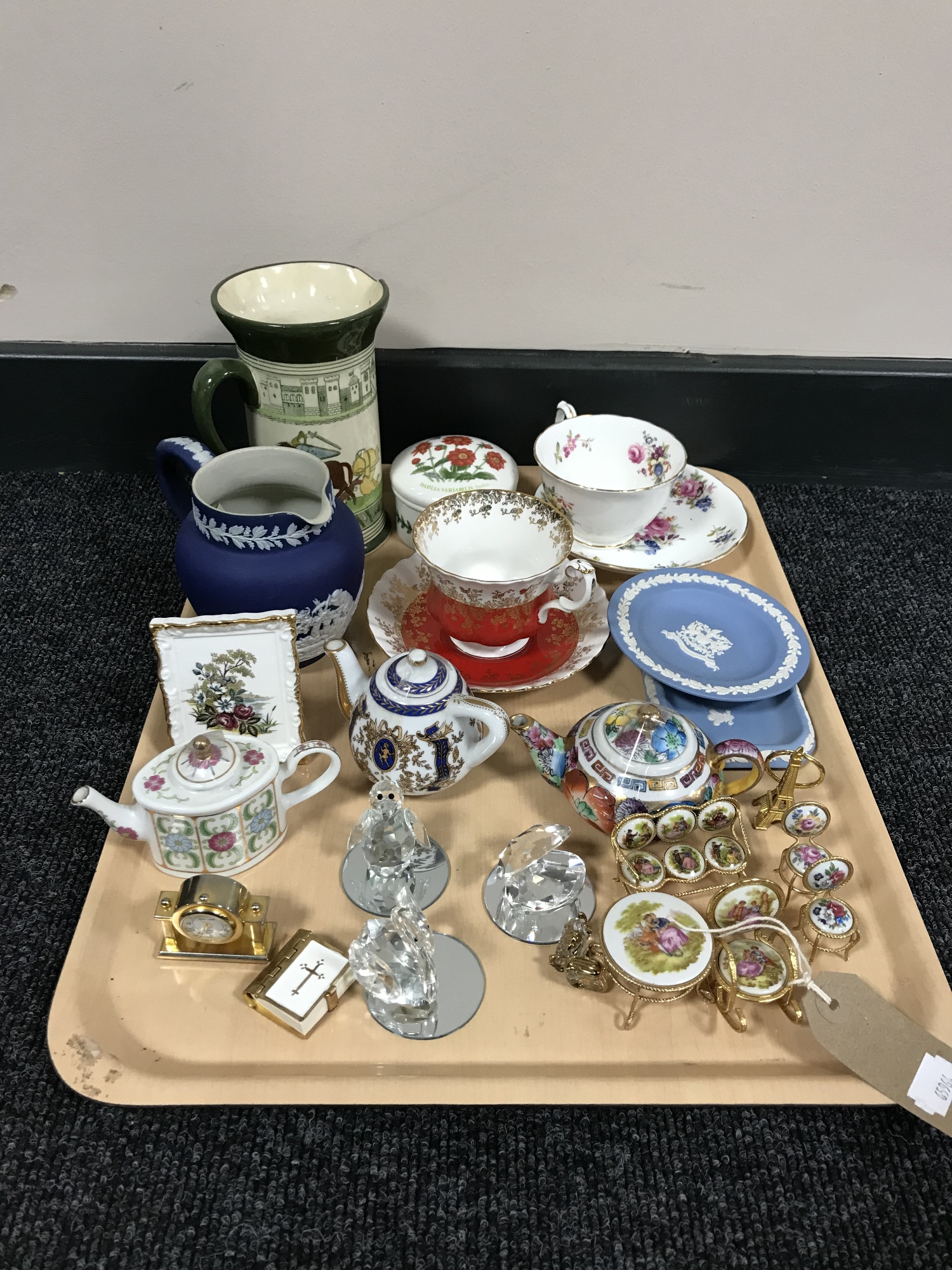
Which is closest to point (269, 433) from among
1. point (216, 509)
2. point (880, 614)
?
point (216, 509)

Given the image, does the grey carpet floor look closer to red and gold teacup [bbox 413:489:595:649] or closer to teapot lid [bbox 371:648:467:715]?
teapot lid [bbox 371:648:467:715]

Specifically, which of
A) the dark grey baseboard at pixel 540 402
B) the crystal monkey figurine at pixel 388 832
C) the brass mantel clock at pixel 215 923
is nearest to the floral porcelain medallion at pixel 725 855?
the crystal monkey figurine at pixel 388 832

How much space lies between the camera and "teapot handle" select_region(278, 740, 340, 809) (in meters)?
0.79

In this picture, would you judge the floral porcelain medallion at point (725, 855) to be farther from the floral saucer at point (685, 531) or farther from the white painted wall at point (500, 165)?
the white painted wall at point (500, 165)

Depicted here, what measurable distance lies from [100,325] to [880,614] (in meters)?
1.09

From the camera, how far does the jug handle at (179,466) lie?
89 centimetres

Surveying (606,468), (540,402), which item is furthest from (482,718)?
(540,402)

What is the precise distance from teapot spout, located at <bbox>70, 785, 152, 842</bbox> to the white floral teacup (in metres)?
0.54

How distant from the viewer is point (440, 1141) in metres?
0.71

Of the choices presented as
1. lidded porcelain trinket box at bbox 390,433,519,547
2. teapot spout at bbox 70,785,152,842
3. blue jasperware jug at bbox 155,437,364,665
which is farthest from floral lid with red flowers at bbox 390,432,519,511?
teapot spout at bbox 70,785,152,842

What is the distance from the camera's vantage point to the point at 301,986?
68cm

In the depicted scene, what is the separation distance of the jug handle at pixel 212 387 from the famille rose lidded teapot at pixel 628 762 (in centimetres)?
42

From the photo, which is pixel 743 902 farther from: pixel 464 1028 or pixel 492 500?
pixel 492 500

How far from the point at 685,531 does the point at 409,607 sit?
35 cm
